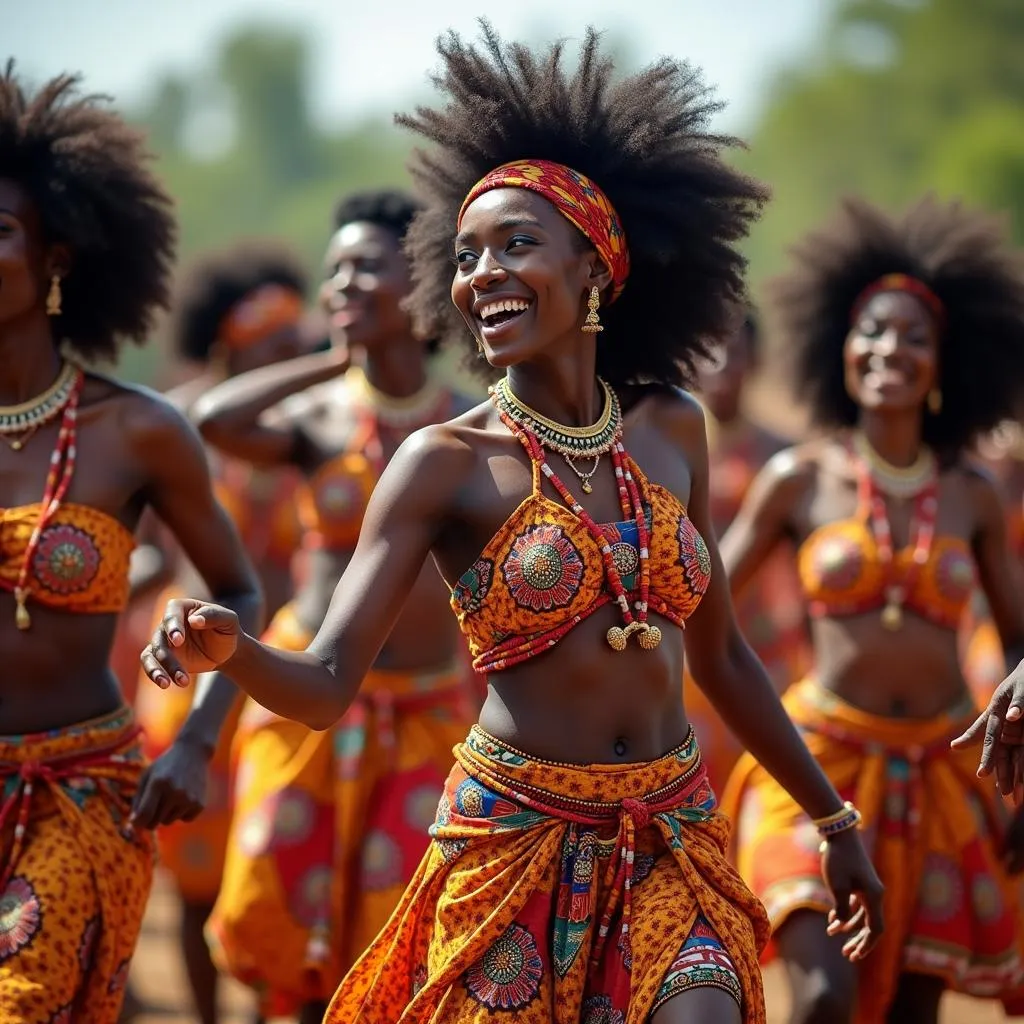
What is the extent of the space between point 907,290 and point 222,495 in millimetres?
3986

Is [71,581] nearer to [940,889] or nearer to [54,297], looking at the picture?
[54,297]

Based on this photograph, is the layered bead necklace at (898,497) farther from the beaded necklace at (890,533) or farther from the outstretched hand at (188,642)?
the outstretched hand at (188,642)

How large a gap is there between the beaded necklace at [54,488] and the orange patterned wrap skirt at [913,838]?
7.96 ft

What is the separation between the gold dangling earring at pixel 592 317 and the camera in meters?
4.73

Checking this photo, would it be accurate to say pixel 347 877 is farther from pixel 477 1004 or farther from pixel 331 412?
pixel 477 1004

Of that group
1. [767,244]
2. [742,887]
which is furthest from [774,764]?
[767,244]

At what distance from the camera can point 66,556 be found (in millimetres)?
5141

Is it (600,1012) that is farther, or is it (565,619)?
(565,619)

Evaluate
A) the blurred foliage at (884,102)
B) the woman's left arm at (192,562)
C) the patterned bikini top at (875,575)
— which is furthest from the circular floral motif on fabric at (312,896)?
the blurred foliage at (884,102)

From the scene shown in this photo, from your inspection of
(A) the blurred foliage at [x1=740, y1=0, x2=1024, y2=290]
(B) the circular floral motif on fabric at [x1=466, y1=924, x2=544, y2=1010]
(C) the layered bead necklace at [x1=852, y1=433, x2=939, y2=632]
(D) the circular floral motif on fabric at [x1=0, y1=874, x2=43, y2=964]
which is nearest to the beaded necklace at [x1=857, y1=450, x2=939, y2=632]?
(C) the layered bead necklace at [x1=852, y1=433, x2=939, y2=632]

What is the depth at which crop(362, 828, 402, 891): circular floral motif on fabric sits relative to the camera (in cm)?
655

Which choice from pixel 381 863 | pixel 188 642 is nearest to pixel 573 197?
pixel 188 642

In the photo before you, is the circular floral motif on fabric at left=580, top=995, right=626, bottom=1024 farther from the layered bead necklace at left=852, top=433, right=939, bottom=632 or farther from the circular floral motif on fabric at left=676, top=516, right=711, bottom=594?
the layered bead necklace at left=852, top=433, right=939, bottom=632

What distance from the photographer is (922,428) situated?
7051 millimetres
